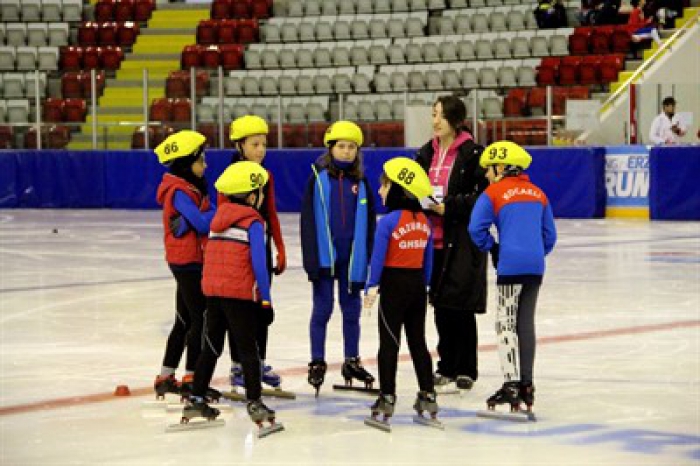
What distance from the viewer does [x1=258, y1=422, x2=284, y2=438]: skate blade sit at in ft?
23.3

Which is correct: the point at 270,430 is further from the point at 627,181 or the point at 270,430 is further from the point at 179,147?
the point at 627,181

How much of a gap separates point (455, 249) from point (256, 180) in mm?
1582

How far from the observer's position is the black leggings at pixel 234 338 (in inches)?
285

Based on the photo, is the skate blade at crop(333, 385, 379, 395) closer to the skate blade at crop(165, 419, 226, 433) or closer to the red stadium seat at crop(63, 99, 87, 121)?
the skate blade at crop(165, 419, 226, 433)

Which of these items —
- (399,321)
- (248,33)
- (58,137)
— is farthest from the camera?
(248,33)

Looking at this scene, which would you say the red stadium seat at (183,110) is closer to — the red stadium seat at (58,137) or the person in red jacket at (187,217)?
the red stadium seat at (58,137)

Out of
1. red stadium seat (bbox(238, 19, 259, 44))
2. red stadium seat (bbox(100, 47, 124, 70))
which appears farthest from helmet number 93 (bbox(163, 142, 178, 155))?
red stadium seat (bbox(100, 47, 124, 70))

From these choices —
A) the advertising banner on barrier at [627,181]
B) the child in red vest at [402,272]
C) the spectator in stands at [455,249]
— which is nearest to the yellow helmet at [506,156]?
the child in red vest at [402,272]

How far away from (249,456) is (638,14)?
75.9 ft

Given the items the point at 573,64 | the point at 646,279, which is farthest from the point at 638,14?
the point at 646,279

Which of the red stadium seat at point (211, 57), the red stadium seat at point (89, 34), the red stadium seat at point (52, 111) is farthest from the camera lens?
the red stadium seat at point (89, 34)

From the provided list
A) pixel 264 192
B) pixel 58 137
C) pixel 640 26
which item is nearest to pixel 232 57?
pixel 58 137

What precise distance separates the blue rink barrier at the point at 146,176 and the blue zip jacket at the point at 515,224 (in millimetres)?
17031

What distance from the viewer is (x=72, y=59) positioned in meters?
33.9
